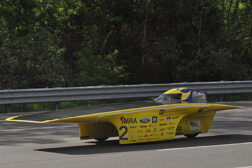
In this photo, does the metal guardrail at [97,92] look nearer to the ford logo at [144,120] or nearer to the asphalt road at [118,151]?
the asphalt road at [118,151]

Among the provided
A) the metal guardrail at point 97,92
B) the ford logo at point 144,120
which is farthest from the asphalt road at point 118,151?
the metal guardrail at point 97,92

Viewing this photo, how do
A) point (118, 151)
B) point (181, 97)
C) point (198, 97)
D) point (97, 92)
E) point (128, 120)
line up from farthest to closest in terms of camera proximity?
1. point (97, 92)
2. point (198, 97)
3. point (181, 97)
4. point (128, 120)
5. point (118, 151)

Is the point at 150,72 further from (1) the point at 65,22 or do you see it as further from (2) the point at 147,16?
(1) the point at 65,22

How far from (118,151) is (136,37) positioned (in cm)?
1778

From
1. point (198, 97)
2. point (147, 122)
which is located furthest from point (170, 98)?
point (147, 122)

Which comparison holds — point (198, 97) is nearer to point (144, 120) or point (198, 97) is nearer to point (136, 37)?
point (144, 120)

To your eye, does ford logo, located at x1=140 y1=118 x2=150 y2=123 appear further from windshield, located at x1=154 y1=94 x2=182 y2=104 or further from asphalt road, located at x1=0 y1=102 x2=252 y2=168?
windshield, located at x1=154 y1=94 x2=182 y2=104

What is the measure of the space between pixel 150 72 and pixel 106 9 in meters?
3.95

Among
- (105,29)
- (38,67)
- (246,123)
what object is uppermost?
(105,29)

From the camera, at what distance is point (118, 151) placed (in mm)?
9008

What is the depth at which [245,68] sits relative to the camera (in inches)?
1033

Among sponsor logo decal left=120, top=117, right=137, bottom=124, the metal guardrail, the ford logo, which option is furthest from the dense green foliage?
sponsor logo decal left=120, top=117, right=137, bottom=124

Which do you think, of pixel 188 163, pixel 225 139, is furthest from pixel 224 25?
pixel 188 163

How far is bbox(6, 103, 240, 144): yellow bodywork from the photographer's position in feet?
31.0
